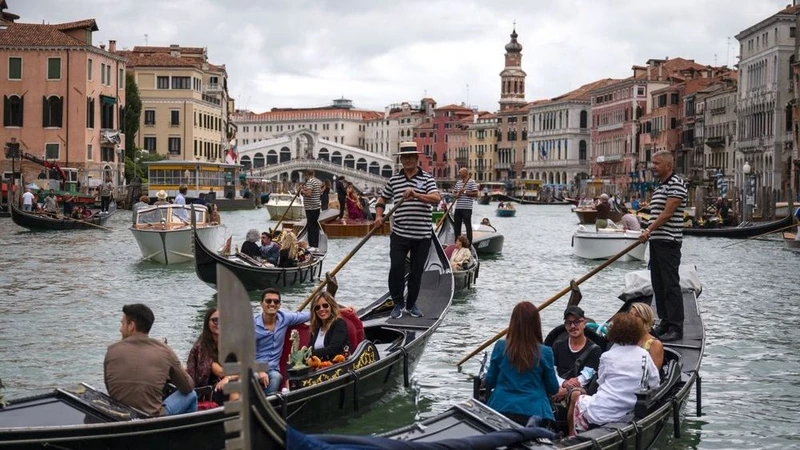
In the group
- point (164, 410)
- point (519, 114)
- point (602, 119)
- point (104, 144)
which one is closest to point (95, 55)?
point (104, 144)

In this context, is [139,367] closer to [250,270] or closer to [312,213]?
[250,270]

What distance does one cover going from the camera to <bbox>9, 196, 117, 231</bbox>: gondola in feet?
64.2

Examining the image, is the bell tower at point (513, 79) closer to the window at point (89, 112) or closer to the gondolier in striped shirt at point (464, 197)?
the window at point (89, 112)

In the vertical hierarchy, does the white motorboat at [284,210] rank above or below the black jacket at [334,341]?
above

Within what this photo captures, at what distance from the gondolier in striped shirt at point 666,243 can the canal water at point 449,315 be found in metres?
0.44

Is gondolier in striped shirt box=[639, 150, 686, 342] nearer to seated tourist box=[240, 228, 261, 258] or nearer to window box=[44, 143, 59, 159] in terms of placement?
seated tourist box=[240, 228, 261, 258]

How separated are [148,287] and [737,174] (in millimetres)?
31600

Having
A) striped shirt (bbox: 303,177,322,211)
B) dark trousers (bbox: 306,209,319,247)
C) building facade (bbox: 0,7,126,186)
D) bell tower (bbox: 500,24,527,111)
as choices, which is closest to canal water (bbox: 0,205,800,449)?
dark trousers (bbox: 306,209,319,247)

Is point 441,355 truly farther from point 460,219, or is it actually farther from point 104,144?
point 104,144

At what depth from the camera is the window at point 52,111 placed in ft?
99.7

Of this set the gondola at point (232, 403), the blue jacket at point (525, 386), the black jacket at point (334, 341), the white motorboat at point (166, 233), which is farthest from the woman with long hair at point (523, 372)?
the white motorboat at point (166, 233)

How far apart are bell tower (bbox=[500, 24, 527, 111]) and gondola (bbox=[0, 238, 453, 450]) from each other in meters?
74.3

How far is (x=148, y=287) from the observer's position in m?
11.3

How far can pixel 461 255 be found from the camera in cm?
1105
